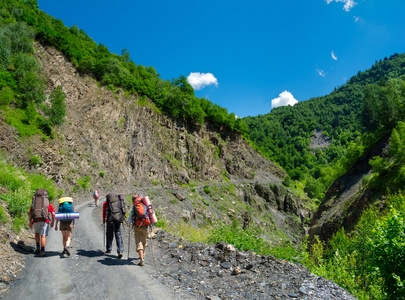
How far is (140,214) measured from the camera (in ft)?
23.2

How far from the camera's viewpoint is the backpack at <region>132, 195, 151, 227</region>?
7.09 meters

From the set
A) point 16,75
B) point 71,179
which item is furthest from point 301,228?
point 16,75

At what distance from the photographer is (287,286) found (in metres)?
5.26

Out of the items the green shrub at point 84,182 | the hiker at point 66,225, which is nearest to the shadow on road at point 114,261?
the hiker at point 66,225

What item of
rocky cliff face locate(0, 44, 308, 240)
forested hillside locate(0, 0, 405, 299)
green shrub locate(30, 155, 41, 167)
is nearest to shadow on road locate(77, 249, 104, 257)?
forested hillside locate(0, 0, 405, 299)

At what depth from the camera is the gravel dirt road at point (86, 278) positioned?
488 centimetres

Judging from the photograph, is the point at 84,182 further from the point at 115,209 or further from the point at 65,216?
the point at 115,209

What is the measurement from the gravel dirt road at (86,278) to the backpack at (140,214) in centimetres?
125

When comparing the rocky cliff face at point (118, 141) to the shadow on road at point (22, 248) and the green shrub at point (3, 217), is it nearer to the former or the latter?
the green shrub at point (3, 217)

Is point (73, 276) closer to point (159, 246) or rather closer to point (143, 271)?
point (143, 271)

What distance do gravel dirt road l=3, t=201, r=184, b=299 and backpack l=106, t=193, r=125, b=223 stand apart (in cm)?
123

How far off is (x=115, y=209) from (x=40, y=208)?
2.32 metres

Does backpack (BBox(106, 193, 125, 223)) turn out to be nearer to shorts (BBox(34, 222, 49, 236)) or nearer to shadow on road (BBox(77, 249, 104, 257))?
shadow on road (BBox(77, 249, 104, 257))

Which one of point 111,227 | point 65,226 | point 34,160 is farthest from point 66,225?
point 34,160
